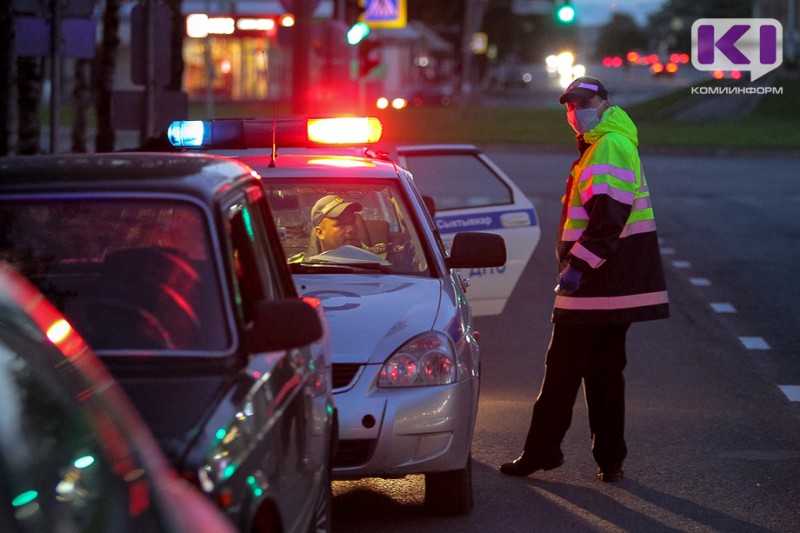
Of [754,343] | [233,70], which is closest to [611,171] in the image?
[754,343]

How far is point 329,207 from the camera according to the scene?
25.8ft

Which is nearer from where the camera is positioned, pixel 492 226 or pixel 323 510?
pixel 323 510

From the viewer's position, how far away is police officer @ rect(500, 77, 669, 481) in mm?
7359

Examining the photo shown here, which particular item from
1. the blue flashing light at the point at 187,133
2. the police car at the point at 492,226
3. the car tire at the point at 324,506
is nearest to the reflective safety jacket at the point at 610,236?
the blue flashing light at the point at 187,133

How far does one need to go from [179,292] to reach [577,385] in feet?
11.9

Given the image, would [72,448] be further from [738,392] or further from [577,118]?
[738,392]

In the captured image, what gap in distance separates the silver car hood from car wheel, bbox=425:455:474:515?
595mm

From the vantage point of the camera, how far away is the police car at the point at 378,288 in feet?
21.0

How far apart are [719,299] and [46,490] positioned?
12487 millimetres

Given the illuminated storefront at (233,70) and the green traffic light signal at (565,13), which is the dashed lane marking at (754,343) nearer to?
the green traffic light signal at (565,13)

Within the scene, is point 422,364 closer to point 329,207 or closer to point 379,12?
point 329,207

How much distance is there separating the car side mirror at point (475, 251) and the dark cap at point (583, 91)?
2.42 ft

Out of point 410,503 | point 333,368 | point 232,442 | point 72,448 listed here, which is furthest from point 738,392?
point 72,448

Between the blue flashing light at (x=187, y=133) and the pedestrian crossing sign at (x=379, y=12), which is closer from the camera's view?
the blue flashing light at (x=187, y=133)
